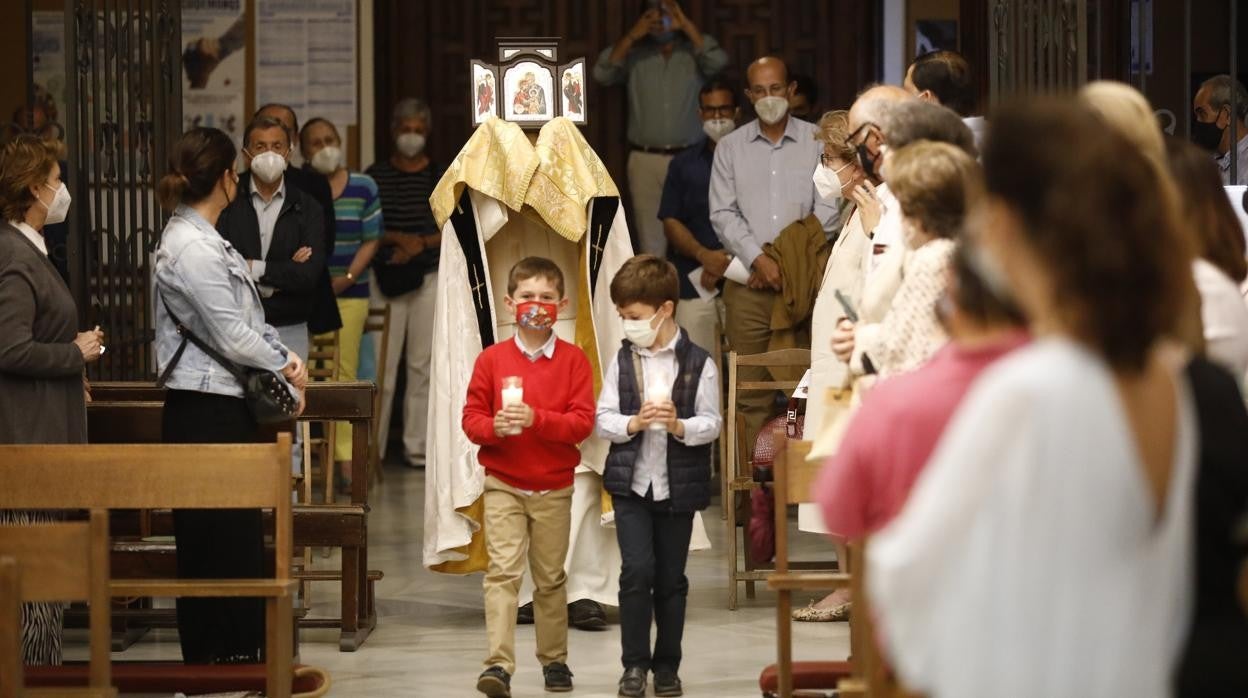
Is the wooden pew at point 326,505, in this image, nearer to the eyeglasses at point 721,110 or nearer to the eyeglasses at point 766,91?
the eyeglasses at point 766,91

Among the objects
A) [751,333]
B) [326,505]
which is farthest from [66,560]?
[751,333]

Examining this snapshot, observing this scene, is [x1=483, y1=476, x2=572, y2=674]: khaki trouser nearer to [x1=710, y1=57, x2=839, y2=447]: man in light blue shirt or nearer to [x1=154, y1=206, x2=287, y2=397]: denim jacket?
[x1=154, y1=206, x2=287, y2=397]: denim jacket

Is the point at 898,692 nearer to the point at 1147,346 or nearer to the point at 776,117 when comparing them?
the point at 1147,346

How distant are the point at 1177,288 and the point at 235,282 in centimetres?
352

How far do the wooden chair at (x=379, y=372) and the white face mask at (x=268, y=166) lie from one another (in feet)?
4.82

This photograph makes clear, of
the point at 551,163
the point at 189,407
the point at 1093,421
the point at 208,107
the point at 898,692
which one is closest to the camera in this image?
the point at 1093,421

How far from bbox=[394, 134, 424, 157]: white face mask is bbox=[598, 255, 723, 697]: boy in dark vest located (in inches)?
178

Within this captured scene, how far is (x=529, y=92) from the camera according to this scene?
6.46 metres

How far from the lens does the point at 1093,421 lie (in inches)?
85.8

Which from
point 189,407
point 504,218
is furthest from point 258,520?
point 504,218

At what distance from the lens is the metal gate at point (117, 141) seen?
6391 millimetres

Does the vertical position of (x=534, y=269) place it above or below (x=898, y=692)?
above

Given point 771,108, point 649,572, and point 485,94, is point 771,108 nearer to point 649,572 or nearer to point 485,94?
point 485,94

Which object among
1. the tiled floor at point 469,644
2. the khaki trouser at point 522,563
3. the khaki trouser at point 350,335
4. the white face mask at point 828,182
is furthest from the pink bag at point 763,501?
the khaki trouser at point 350,335
